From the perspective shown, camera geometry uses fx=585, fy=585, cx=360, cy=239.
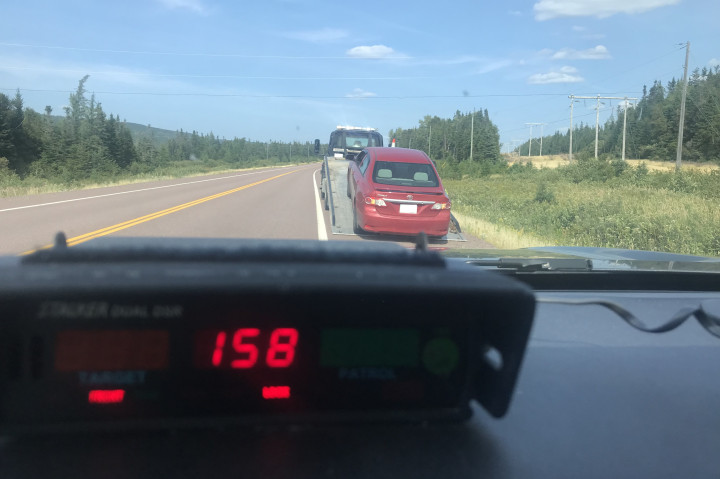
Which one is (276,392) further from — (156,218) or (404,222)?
(156,218)

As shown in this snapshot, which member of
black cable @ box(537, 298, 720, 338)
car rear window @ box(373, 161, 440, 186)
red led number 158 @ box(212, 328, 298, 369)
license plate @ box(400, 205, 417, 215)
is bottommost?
license plate @ box(400, 205, 417, 215)

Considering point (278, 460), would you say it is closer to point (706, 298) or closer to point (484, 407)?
point (484, 407)

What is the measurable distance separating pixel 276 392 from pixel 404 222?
9855mm

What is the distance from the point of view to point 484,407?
1.62m

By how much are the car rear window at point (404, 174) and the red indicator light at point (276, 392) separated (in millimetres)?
10447

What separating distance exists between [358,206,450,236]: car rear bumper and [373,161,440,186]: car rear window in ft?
3.01

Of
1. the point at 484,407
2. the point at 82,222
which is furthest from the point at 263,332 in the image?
the point at 82,222

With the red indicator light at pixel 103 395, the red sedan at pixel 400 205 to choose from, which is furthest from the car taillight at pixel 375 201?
the red indicator light at pixel 103 395

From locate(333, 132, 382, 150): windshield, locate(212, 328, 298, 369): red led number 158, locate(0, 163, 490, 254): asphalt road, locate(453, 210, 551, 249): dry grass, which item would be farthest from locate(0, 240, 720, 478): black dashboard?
locate(333, 132, 382, 150): windshield

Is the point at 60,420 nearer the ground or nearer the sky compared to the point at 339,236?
nearer the sky

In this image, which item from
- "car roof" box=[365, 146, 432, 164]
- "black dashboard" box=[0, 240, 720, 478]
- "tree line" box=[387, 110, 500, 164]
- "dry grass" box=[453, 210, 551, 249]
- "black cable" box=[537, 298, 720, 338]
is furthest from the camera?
"tree line" box=[387, 110, 500, 164]

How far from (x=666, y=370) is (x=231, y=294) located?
66.3 inches

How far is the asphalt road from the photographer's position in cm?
1220

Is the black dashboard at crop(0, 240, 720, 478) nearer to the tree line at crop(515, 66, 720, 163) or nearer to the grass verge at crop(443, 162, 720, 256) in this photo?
the grass verge at crop(443, 162, 720, 256)
